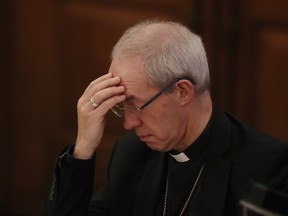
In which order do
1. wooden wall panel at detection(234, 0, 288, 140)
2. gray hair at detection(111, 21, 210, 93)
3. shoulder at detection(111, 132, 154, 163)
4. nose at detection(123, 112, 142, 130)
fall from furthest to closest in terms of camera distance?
wooden wall panel at detection(234, 0, 288, 140) < shoulder at detection(111, 132, 154, 163) < nose at detection(123, 112, 142, 130) < gray hair at detection(111, 21, 210, 93)

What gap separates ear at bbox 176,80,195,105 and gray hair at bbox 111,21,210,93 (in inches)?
0.8

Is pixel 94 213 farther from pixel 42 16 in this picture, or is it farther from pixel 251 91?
pixel 42 16

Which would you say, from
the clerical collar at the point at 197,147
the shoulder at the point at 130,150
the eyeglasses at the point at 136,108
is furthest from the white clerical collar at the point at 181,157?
the eyeglasses at the point at 136,108

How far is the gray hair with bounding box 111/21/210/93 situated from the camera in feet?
6.92

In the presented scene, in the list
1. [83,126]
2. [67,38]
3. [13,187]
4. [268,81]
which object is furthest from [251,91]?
Result: [13,187]

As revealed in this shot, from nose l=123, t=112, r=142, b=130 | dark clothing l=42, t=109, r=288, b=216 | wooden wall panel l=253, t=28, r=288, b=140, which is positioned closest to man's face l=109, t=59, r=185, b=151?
nose l=123, t=112, r=142, b=130

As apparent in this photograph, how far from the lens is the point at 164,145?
2.23 metres

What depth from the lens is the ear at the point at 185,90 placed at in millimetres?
2146

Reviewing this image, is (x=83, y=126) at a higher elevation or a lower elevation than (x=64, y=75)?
higher

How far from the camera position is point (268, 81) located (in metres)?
3.46

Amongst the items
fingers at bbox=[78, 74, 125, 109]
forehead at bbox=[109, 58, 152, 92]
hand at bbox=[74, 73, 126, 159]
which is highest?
forehead at bbox=[109, 58, 152, 92]

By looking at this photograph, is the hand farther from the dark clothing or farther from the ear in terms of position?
the ear

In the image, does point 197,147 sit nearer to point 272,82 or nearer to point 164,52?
point 164,52

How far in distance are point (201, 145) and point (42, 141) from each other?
2138 mm
